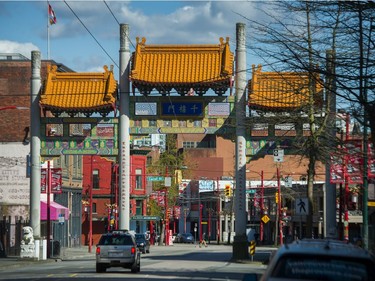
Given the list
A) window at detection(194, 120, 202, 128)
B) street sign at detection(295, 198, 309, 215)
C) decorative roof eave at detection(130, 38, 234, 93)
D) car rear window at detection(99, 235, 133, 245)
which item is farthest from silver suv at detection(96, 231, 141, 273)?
decorative roof eave at detection(130, 38, 234, 93)

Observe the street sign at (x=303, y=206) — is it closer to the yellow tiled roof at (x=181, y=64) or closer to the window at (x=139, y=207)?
the yellow tiled roof at (x=181, y=64)

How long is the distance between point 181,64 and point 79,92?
19.3ft

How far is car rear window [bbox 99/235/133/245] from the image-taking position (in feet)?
113

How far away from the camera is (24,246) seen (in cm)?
4941

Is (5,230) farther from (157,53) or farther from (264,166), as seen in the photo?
(264,166)

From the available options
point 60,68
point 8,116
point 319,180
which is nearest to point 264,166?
point 319,180

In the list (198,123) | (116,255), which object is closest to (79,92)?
(198,123)

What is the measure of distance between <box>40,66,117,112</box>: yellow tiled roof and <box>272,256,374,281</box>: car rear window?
3561 cm

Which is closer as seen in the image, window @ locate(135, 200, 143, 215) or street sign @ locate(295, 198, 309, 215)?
street sign @ locate(295, 198, 309, 215)

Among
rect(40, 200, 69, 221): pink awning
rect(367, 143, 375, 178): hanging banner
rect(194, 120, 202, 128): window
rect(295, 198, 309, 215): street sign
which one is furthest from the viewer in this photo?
rect(40, 200, 69, 221): pink awning

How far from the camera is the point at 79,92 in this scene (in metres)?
46.9

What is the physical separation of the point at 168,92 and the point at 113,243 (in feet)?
44.8

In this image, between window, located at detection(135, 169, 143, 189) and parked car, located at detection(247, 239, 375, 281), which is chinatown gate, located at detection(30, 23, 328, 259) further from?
window, located at detection(135, 169, 143, 189)

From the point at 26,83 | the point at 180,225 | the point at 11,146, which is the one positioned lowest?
the point at 180,225
